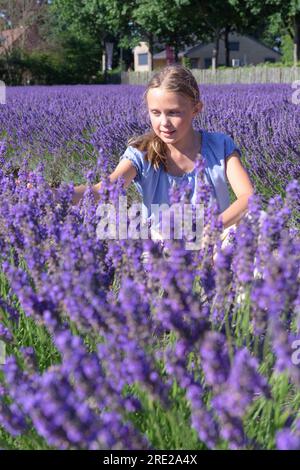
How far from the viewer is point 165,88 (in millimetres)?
2717

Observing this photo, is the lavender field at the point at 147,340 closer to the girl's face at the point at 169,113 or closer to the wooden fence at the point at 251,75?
the girl's face at the point at 169,113

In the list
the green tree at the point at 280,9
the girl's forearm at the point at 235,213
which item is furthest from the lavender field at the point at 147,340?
the green tree at the point at 280,9

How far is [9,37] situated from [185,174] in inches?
1769

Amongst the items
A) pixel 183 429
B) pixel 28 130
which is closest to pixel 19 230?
pixel 183 429

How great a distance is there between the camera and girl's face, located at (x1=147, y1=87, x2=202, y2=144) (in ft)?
8.77

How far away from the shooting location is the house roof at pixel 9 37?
4225 cm

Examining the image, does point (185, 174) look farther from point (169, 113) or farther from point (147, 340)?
point (147, 340)

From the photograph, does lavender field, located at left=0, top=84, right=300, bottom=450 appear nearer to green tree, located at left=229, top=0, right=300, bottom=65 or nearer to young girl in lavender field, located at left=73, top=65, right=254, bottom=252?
young girl in lavender field, located at left=73, top=65, right=254, bottom=252

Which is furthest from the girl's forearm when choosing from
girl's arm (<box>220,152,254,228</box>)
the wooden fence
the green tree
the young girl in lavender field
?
the green tree

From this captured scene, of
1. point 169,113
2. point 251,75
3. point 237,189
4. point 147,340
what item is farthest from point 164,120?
point 251,75

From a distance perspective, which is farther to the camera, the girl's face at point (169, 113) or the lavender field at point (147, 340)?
the girl's face at point (169, 113)

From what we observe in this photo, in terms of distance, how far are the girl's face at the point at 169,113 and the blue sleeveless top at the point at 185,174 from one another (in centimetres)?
22
